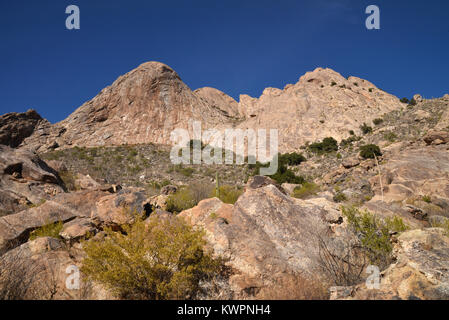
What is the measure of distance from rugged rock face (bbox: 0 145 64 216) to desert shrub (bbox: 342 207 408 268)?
9.51 m

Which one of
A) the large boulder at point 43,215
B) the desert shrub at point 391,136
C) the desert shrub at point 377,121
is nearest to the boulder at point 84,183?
the large boulder at point 43,215

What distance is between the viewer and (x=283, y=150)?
3006 centimetres

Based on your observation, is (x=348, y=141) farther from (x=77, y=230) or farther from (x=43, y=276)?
(x=43, y=276)

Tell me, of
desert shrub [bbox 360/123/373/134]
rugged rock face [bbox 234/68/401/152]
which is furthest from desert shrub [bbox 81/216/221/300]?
desert shrub [bbox 360/123/373/134]

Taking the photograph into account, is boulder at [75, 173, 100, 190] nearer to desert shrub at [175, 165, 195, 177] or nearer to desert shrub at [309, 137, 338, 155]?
desert shrub at [175, 165, 195, 177]

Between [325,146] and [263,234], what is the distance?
80.5 feet

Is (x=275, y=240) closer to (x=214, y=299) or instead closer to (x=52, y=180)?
(x=214, y=299)

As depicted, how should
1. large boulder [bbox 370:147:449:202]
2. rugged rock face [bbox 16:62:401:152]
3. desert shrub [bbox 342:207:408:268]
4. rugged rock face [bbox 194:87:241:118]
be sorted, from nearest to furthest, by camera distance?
desert shrub [bbox 342:207:408:268], large boulder [bbox 370:147:449:202], rugged rock face [bbox 16:62:401:152], rugged rock face [bbox 194:87:241:118]

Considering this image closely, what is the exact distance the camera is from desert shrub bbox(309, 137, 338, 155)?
85.5 feet

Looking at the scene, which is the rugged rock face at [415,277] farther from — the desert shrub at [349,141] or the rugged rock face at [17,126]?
the rugged rock face at [17,126]

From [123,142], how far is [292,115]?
2496cm

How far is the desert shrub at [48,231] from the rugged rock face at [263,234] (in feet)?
9.92

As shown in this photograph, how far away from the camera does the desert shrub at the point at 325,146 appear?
2605 centimetres

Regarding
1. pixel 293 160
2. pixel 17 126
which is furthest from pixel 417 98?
pixel 17 126
